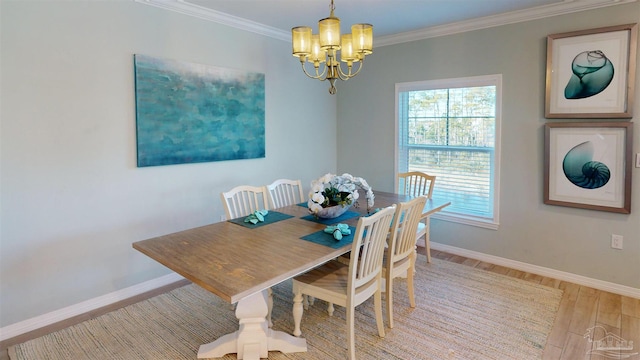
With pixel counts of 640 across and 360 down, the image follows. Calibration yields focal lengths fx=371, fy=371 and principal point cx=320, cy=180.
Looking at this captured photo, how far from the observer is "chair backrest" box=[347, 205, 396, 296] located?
2.01 meters

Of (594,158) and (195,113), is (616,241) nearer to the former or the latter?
(594,158)

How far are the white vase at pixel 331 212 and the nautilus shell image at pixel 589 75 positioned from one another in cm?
222

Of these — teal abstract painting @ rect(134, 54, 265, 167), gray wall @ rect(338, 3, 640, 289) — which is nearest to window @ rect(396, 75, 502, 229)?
gray wall @ rect(338, 3, 640, 289)

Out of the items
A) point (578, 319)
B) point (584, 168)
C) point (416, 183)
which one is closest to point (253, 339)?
point (578, 319)

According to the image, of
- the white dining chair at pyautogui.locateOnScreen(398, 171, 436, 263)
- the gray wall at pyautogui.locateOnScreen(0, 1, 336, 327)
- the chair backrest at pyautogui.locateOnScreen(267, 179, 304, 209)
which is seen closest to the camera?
the gray wall at pyautogui.locateOnScreen(0, 1, 336, 327)

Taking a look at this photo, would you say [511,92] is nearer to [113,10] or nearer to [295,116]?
[295,116]

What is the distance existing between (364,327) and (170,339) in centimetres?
129

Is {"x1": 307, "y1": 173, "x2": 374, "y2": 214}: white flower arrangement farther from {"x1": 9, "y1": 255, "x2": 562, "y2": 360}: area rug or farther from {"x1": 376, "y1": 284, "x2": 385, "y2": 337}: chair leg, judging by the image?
{"x1": 9, "y1": 255, "x2": 562, "y2": 360}: area rug

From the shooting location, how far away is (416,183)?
3908 millimetres

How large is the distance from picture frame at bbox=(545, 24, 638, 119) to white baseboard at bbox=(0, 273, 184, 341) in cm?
373

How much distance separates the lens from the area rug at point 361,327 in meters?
2.29

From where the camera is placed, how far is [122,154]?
291 centimetres

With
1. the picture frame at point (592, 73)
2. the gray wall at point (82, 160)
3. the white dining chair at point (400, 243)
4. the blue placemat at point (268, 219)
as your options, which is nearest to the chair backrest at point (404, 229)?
the white dining chair at point (400, 243)

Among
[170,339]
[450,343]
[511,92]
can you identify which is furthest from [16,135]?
[511,92]
